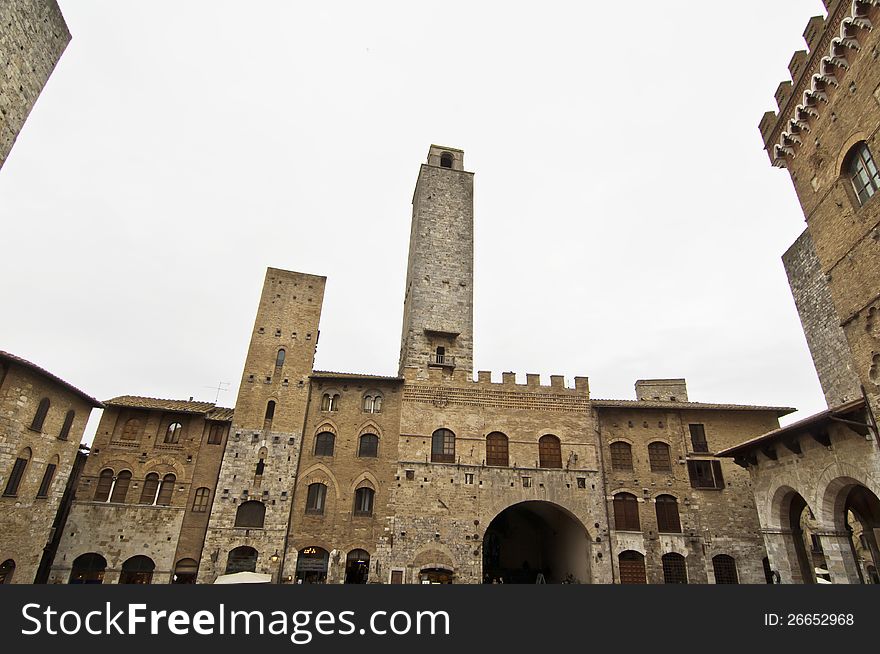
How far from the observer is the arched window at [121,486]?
20234mm

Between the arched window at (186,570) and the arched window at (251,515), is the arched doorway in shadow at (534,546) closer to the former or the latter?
the arched window at (251,515)

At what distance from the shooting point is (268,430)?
2172 cm

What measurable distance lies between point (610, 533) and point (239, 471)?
17.3 meters

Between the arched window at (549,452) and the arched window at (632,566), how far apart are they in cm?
474

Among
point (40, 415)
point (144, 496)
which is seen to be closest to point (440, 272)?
point (144, 496)

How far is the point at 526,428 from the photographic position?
2277cm

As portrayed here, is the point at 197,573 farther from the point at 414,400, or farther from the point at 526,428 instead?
Result: the point at 526,428

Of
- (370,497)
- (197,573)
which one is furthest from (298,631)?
(197,573)

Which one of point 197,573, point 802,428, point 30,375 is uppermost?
point 30,375

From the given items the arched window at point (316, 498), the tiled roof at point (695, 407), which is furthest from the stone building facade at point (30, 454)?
the tiled roof at point (695, 407)

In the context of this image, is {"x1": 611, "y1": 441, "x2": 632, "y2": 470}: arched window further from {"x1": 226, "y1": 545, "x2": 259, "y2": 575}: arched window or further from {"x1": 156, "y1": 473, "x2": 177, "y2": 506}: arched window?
{"x1": 156, "y1": 473, "x2": 177, "y2": 506}: arched window

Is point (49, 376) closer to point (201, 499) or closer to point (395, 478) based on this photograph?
point (201, 499)

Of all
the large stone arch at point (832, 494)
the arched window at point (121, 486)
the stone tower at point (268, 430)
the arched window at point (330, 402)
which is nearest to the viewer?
the large stone arch at point (832, 494)

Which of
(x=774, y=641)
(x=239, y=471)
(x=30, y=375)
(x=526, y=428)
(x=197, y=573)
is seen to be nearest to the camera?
(x=774, y=641)
